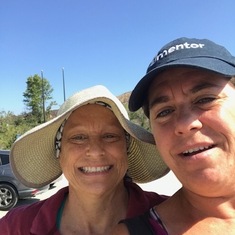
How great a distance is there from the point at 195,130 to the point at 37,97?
3651 centimetres

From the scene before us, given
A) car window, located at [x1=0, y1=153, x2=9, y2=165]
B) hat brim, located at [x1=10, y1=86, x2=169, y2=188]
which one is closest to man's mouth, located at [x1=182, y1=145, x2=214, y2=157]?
hat brim, located at [x1=10, y1=86, x2=169, y2=188]

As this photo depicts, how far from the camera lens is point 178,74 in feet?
5.06

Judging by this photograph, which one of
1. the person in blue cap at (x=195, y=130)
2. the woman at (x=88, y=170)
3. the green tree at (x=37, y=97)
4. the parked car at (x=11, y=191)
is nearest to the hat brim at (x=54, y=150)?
the woman at (x=88, y=170)

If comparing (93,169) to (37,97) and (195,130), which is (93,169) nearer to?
(195,130)

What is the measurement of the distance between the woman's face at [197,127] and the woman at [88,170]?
405mm

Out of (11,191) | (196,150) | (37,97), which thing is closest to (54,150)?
(196,150)

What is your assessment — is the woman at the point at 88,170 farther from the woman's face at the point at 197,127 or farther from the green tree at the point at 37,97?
the green tree at the point at 37,97

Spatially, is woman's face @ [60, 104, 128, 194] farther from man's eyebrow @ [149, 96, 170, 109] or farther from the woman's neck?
man's eyebrow @ [149, 96, 170, 109]

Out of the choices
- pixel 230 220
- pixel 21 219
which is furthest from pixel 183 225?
pixel 21 219

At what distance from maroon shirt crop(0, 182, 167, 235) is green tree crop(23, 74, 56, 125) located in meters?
34.8

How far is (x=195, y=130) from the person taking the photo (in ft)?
4.66

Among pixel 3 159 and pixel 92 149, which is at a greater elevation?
pixel 3 159

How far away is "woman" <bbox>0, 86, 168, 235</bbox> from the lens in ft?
6.18

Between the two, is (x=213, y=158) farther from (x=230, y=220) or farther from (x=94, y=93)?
(x=94, y=93)
